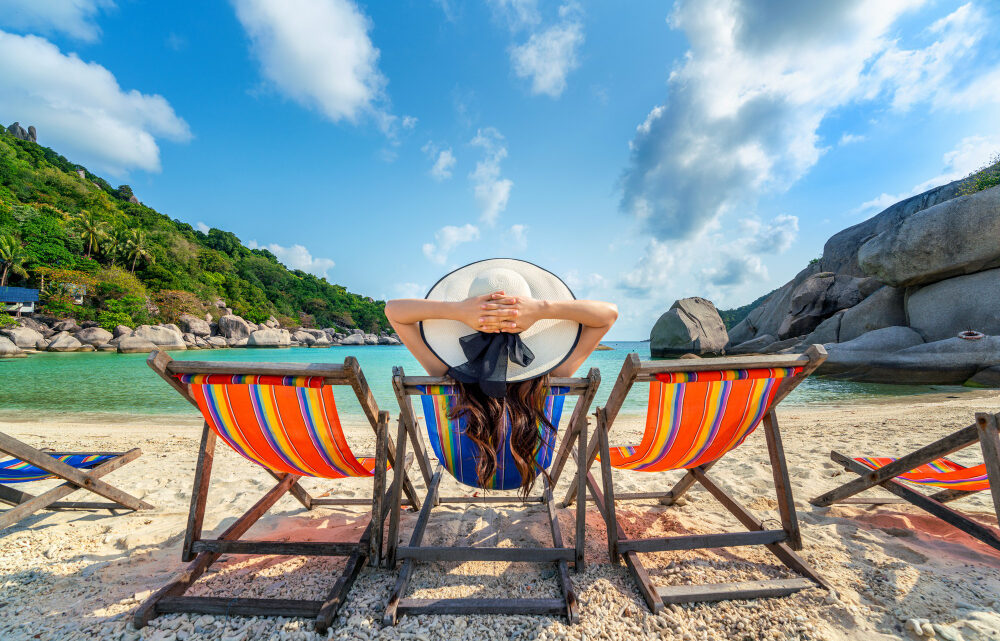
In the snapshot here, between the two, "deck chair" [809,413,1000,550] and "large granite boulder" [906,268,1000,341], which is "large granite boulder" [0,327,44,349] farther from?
"large granite boulder" [906,268,1000,341]

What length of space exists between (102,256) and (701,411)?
49680 mm

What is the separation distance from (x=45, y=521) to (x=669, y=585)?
372cm

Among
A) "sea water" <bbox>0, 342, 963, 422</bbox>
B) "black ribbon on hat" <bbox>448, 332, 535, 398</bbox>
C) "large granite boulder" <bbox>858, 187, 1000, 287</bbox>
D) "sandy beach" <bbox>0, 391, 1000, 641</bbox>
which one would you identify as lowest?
"sea water" <bbox>0, 342, 963, 422</bbox>

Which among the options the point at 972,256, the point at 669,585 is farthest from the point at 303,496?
the point at 972,256

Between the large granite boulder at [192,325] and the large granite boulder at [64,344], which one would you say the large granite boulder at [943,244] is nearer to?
the large granite boulder at [64,344]

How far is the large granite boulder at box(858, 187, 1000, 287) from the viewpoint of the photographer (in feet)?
33.7

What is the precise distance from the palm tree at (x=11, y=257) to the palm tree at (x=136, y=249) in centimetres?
672

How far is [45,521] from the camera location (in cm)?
238

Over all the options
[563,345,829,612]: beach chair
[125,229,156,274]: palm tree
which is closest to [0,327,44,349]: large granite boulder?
[125,229,156,274]: palm tree

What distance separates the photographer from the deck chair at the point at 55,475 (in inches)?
76.3

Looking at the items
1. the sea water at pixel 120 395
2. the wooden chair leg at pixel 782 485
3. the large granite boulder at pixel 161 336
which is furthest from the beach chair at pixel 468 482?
the large granite boulder at pixel 161 336

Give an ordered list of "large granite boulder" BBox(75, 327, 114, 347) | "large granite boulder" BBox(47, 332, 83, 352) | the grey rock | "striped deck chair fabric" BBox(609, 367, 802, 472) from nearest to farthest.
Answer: "striped deck chair fabric" BBox(609, 367, 802, 472)
the grey rock
"large granite boulder" BBox(47, 332, 83, 352)
"large granite boulder" BBox(75, 327, 114, 347)

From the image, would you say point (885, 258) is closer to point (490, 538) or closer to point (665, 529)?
point (665, 529)

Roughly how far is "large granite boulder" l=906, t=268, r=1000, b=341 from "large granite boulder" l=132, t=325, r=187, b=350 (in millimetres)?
37917
